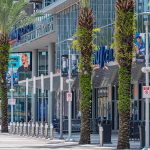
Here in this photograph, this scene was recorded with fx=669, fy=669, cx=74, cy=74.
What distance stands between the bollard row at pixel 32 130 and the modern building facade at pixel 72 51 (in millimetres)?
5231

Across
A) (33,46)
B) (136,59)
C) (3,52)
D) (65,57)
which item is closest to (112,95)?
(65,57)

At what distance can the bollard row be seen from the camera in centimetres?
4638

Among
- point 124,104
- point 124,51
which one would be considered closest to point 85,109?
point 124,104

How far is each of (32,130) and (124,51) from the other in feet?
64.6

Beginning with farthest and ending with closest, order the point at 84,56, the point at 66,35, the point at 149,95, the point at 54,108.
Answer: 1. the point at 54,108
2. the point at 66,35
3. the point at 84,56
4. the point at 149,95

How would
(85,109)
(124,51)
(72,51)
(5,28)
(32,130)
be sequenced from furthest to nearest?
(72,51), (5,28), (32,130), (85,109), (124,51)

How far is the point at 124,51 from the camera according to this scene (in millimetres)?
32906

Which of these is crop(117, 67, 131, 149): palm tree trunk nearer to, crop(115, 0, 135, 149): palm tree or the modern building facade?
crop(115, 0, 135, 149): palm tree

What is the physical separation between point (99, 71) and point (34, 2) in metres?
34.0

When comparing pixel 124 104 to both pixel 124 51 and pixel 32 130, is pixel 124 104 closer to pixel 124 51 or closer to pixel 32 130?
pixel 124 51

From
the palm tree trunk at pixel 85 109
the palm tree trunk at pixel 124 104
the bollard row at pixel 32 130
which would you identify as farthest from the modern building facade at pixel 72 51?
the palm tree trunk at pixel 124 104

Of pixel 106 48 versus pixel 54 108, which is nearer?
pixel 106 48

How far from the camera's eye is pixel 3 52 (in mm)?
57500

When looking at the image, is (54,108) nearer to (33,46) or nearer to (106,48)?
(33,46)
